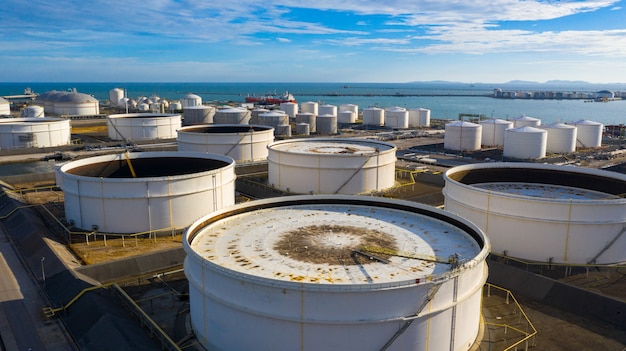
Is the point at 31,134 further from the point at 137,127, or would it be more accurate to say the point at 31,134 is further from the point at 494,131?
the point at 494,131

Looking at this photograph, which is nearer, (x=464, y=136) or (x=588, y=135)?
(x=464, y=136)

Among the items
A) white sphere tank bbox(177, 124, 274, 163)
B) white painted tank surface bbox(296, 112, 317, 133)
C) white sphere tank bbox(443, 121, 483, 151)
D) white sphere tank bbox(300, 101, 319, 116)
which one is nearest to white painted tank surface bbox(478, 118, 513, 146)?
white sphere tank bbox(443, 121, 483, 151)

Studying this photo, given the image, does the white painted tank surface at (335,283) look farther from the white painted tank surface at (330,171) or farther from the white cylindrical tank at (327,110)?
the white cylindrical tank at (327,110)

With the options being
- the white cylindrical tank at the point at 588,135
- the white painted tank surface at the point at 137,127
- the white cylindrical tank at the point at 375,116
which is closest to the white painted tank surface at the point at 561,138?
the white cylindrical tank at the point at 588,135

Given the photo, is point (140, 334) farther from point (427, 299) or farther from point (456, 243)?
point (456, 243)

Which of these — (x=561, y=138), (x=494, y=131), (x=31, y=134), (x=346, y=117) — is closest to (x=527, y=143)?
(x=561, y=138)

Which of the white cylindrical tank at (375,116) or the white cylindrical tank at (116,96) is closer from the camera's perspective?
the white cylindrical tank at (375,116)
